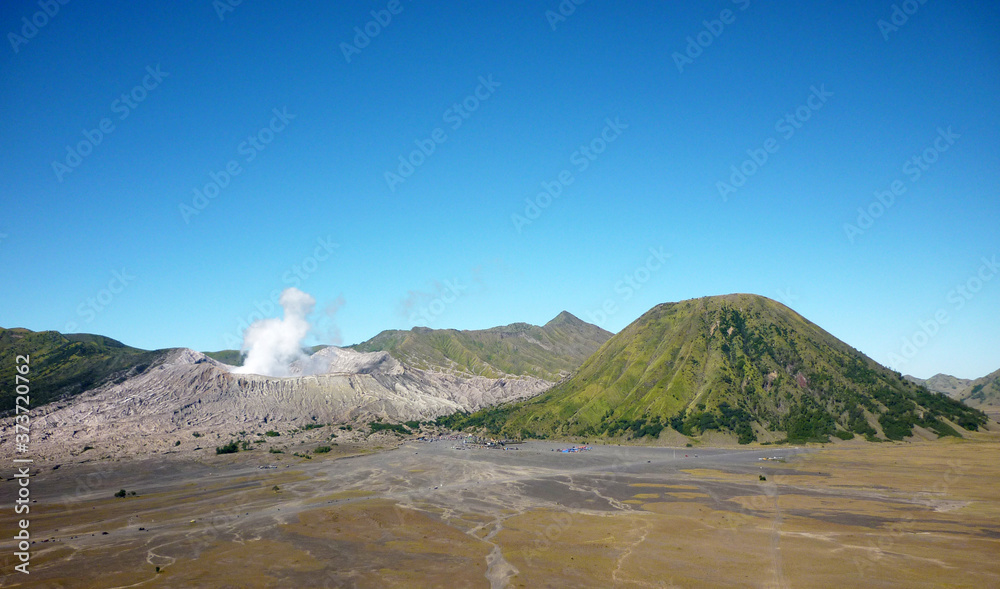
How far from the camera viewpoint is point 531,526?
6041 centimetres

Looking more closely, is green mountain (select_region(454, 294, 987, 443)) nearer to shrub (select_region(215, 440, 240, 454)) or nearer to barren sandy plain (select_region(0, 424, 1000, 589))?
barren sandy plain (select_region(0, 424, 1000, 589))

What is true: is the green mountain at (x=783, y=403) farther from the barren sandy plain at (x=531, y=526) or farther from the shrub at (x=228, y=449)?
the shrub at (x=228, y=449)

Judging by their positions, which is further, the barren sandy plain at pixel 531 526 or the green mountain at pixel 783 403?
the green mountain at pixel 783 403

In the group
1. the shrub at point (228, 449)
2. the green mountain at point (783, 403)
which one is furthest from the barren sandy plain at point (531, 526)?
the green mountain at point (783, 403)

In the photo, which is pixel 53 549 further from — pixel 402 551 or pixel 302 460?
pixel 302 460

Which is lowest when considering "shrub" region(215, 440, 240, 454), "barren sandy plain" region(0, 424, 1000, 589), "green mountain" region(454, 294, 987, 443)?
"barren sandy plain" region(0, 424, 1000, 589)

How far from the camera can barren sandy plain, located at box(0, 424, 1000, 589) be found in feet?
145

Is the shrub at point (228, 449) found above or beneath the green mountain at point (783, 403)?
beneath

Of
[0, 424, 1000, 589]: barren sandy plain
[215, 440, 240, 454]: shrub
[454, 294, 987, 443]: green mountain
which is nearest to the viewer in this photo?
[0, 424, 1000, 589]: barren sandy plain

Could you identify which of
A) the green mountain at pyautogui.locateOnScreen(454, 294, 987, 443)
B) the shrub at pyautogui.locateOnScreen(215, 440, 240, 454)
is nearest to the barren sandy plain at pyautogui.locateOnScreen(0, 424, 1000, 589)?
the shrub at pyautogui.locateOnScreen(215, 440, 240, 454)

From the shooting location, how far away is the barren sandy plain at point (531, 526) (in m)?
44.2

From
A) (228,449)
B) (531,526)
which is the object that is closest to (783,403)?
(531,526)

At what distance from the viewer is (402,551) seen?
52.2 metres

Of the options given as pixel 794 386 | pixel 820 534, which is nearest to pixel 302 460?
pixel 820 534
